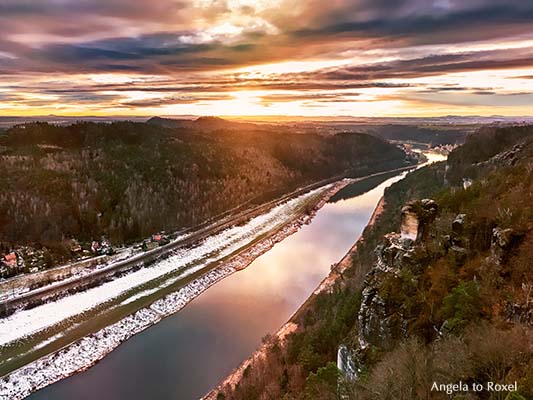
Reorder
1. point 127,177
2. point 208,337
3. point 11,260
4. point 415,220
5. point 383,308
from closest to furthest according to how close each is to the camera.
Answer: point 383,308 → point 415,220 → point 208,337 → point 11,260 → point 127,177

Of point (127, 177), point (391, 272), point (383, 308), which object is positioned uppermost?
point (391, 272)

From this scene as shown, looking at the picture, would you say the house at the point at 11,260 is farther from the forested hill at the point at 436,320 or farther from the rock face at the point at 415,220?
the rock face at the point at 415,220

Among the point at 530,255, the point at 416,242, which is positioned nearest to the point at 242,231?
A: the point at 416,242

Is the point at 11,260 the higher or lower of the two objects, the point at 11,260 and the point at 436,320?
the lower

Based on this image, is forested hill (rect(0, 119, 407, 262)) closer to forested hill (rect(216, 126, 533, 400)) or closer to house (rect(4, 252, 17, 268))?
house (rect(4, 252, 17, 268))

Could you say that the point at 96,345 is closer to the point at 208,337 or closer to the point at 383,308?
the point at 208,337

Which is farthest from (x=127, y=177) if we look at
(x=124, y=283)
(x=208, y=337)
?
(x=208, y=337)
